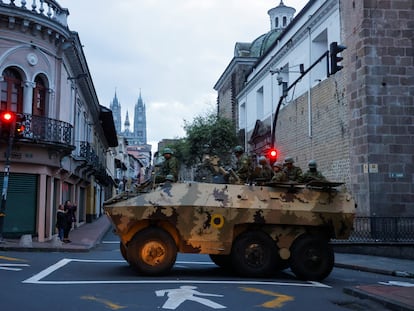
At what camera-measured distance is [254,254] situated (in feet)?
38.5

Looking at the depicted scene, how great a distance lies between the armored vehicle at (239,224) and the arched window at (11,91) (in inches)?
431

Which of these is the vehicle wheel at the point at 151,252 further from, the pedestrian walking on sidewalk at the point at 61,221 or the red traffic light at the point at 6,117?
the pedestrian walking on sidewalk at the point at 61,221

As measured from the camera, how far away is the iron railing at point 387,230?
1867 centimetres

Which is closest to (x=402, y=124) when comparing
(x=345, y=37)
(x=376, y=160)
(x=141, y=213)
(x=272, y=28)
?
(x=376, y=160)

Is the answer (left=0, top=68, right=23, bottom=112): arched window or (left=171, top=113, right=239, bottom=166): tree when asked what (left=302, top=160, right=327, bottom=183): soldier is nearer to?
(left=0, top=68, right=23, bottom=112): arched window

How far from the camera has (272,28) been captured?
184 feet

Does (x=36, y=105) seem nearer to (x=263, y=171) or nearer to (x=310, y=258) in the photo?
(x=263, y=171)

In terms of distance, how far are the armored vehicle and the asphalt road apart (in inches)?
17.2

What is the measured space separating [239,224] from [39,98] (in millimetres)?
13369

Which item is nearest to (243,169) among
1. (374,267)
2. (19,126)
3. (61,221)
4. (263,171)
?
(263,171)

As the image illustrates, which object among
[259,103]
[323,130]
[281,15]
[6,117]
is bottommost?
[6,117]

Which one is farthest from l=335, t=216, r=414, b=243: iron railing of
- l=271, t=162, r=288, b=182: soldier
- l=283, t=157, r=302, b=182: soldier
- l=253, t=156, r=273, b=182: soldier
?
l=253, t=156, r=273, b=182: soldier

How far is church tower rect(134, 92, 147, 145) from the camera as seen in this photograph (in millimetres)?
192825

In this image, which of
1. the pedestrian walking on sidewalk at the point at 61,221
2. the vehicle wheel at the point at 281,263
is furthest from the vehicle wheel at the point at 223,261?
the pedestrian walking on sidewalk at the point at 61,221
